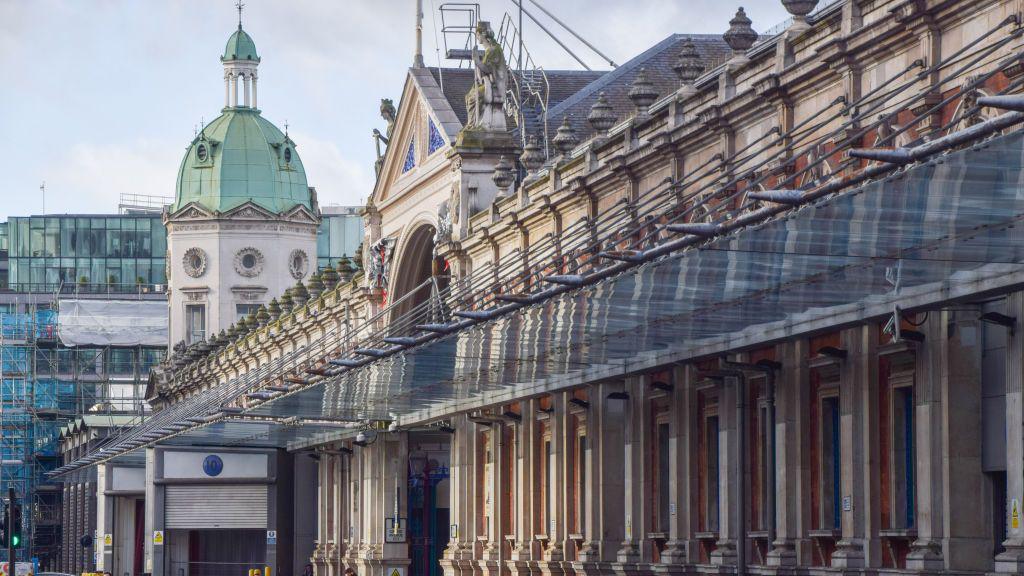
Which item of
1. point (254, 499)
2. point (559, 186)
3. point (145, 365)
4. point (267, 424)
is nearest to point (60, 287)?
point (145, 365)

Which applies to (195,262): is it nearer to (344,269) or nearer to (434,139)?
(344,269)

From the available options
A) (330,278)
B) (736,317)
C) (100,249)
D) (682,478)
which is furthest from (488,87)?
(100,249)

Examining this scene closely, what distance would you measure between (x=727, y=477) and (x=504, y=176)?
62.6 ft

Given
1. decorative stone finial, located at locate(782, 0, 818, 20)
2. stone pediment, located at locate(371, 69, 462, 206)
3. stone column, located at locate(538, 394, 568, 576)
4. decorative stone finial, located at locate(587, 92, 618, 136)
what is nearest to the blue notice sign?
stone pediment, located at locate(371, 69, 462, 206)

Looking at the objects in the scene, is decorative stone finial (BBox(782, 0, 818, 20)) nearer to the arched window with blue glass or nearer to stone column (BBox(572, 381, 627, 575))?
stone column (BBox(572, 381, 627, 575))

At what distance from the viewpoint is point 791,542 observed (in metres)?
33.6

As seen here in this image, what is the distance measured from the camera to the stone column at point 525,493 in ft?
158

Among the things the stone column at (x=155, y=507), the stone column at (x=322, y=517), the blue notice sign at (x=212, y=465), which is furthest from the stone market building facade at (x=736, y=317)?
the blue notice sign at (x=212, y=465)

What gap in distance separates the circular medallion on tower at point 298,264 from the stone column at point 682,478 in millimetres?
83279

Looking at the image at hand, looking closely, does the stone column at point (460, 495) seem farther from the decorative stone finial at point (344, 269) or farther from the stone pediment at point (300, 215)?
the stone pediment at point (300, 215)

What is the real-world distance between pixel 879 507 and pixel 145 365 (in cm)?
10968

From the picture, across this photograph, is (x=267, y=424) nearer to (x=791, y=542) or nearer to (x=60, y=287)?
(x=791, y=542)

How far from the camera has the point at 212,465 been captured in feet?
253

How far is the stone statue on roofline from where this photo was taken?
5500 centimetres
